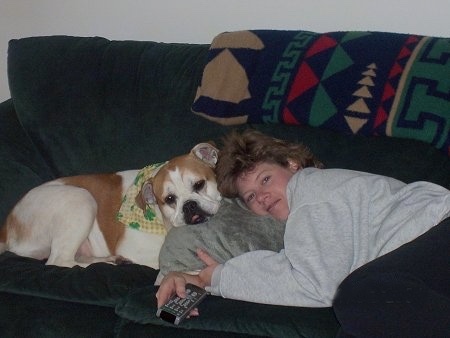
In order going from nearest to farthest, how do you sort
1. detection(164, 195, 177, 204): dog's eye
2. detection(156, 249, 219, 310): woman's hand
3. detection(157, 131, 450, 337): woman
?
detection(157, 131, 450, 337): woman, detection(156, 249, 219, 310): woman's hand, detection(164, 195, 177, 204): dog's eye

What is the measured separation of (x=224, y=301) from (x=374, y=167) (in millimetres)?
851

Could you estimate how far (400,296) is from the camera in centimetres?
146

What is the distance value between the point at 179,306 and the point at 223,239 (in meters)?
0.34

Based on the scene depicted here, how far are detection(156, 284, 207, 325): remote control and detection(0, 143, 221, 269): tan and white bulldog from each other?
552 millimetres

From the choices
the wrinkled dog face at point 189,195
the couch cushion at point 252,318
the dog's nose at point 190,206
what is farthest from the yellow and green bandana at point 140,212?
the couch cushion at point 252,318

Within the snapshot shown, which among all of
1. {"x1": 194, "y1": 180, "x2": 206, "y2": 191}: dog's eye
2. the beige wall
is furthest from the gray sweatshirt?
the beige wall

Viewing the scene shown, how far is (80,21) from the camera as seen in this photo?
3.55 meters

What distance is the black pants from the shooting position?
1435mm

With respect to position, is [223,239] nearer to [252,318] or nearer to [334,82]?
[252,318]

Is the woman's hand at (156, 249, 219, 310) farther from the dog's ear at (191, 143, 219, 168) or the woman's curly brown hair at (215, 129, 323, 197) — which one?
the dog's ear at (191, 143, 219, 168)

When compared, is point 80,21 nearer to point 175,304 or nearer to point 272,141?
point 272,141

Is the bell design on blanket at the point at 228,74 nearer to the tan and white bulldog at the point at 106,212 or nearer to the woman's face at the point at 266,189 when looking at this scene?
the tan and white bulldog at the point at 106,212

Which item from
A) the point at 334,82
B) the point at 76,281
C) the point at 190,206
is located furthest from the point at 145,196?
the point at 334,82

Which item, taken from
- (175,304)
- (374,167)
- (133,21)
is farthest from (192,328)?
(133,21)
